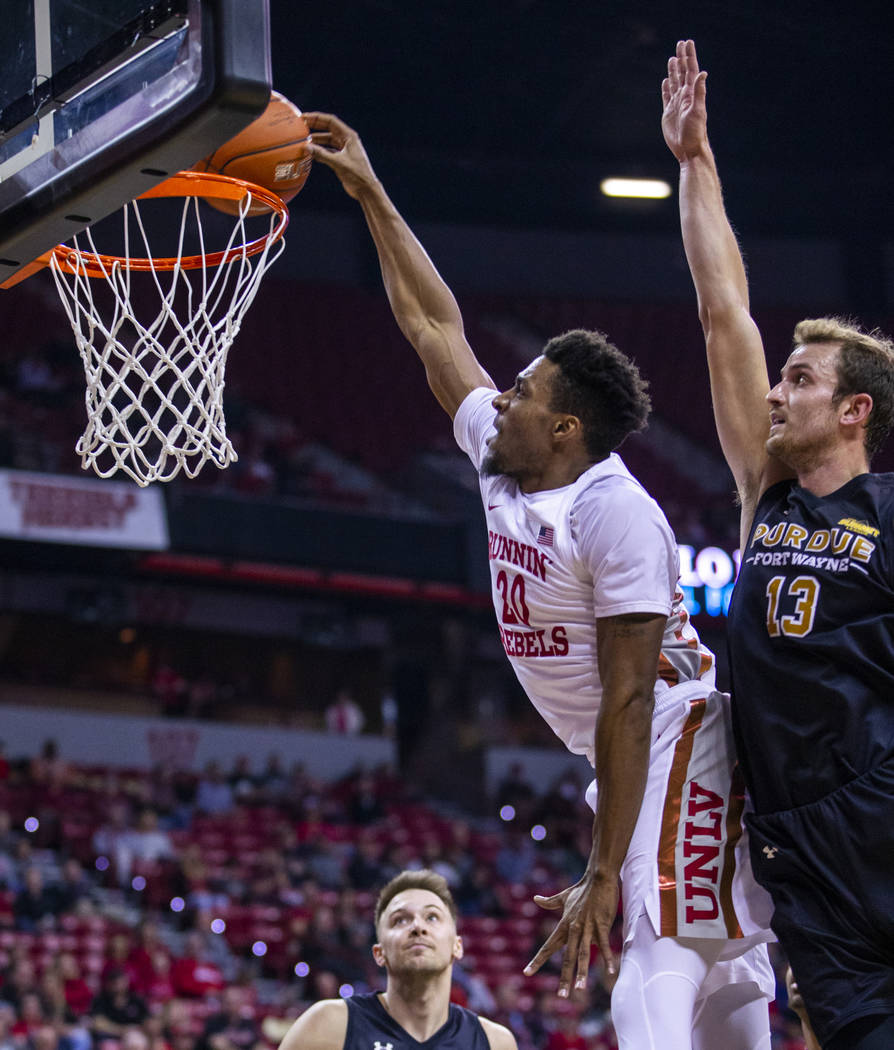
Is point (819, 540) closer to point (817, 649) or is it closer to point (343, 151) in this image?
point (817, 649)

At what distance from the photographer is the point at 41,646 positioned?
1808 centimetres

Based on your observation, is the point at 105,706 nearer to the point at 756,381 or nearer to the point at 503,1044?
the point at 503,1044

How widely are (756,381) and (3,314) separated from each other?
14.9m

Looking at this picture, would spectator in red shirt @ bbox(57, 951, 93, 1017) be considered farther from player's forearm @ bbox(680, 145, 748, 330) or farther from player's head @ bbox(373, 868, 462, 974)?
player's forearm @ bbox(680, 145, 748, 330)

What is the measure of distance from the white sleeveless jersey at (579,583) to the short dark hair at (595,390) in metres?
0.07

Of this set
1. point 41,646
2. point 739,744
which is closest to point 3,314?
point 41,646

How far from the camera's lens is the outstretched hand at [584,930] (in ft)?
8.85

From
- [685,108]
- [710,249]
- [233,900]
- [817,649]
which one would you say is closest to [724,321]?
[710,249]

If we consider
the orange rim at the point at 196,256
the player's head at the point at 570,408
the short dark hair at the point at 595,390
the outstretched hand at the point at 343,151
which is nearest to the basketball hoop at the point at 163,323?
the orange rim at the point at 196,256

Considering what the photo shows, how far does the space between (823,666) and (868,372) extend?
0.64 m

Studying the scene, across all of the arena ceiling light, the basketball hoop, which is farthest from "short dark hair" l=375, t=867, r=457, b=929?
the arena ceiling light

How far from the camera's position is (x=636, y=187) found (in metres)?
17.2

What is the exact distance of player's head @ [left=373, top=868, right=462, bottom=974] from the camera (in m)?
4.25

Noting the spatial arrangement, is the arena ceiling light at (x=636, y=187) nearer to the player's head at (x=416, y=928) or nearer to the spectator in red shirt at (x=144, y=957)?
the spectator in red shirt at (x=144, y=957)
